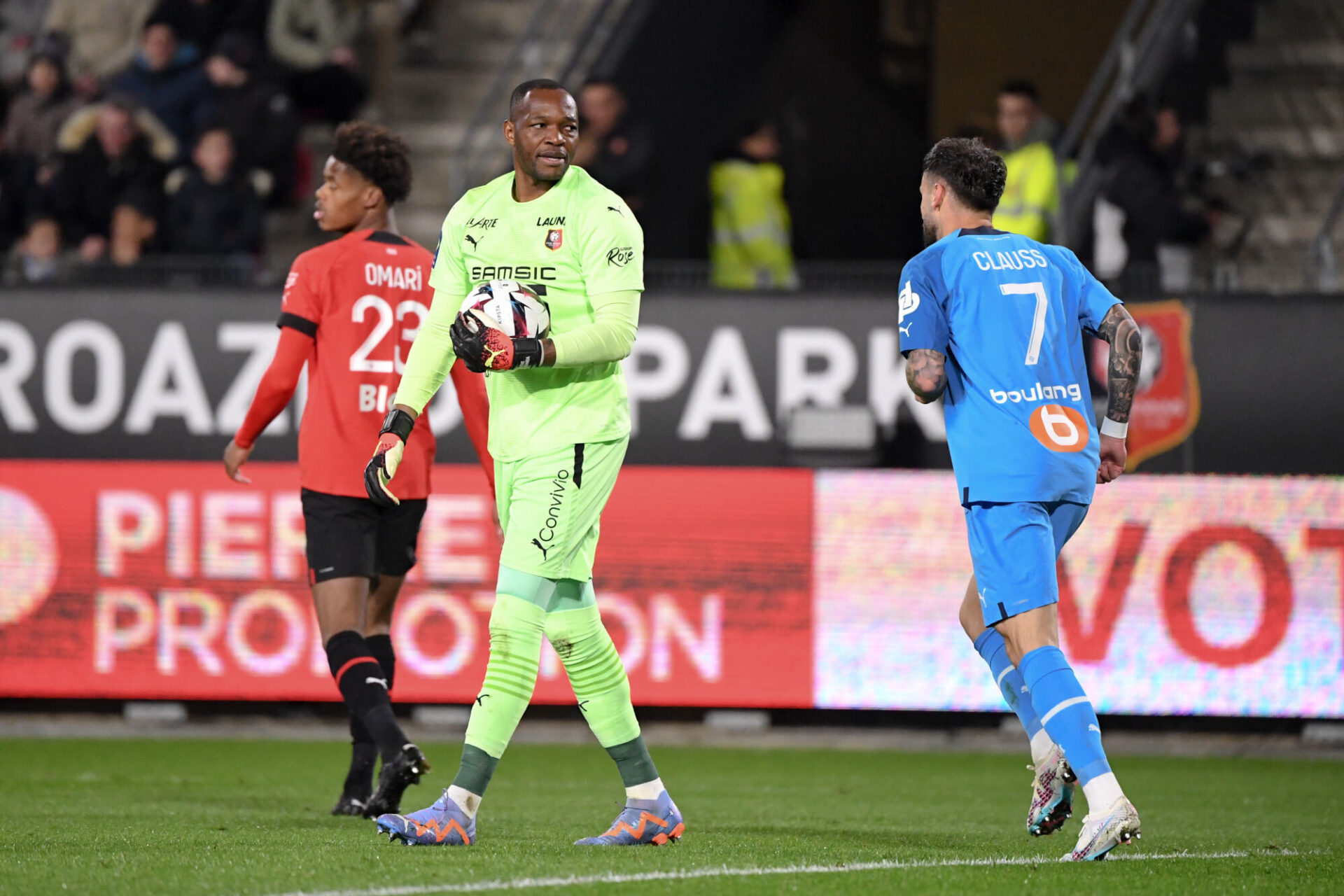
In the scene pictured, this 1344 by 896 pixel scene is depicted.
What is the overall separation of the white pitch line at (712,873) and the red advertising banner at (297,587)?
4860 millimetres

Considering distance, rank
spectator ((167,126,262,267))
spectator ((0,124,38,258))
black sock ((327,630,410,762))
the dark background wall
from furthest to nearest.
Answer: the dark background wall
spectator ((0,124,38,258))
spectator ((167,126,262,267))
black sock ((327,630,410,762))

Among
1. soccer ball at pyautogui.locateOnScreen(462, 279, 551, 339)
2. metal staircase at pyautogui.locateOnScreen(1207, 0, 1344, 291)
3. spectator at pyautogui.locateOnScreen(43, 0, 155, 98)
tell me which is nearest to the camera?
soccer ball at pyautogui.locateOnScreen(462, 279, 551, 339)

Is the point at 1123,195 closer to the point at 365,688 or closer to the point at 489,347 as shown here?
the point at 365,688

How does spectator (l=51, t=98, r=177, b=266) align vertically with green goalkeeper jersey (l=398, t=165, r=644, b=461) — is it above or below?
above

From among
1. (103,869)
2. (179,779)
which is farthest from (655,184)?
(103,869)

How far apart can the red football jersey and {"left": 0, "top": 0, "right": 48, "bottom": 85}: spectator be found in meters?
9.78

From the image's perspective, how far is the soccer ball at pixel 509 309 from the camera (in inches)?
224

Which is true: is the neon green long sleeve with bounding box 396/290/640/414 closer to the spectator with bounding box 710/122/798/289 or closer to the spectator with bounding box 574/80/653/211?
the spectator with bounding box 574/80/653/211

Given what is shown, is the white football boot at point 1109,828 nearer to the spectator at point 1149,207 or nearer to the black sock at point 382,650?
the black sock at point 382,650

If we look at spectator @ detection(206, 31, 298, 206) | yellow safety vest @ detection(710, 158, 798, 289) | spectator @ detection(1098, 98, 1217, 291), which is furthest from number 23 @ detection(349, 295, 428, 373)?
spectator @ detection(206, 31, 298, 206)

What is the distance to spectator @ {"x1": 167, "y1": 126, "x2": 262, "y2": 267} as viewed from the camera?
→ 13.2 metres

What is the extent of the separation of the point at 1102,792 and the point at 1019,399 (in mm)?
1210

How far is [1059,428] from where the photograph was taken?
5.88 meters

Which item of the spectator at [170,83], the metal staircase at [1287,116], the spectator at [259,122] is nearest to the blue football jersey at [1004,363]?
the metal staircase at [1287,116]
